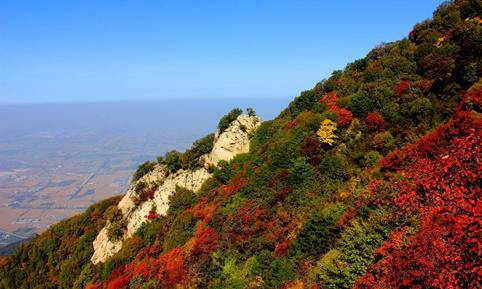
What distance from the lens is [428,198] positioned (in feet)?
47.4

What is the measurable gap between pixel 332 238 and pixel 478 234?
715 cm

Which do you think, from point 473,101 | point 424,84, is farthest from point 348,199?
point 424,84

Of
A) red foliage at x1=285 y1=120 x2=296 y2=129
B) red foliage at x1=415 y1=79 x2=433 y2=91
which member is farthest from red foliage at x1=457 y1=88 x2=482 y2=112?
red foliage at x1=285 y1=120 x2=296 y2=129

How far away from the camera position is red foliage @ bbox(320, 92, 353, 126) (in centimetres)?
2722

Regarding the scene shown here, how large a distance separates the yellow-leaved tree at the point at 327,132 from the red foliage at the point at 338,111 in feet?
2.12

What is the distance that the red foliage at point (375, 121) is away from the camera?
81.6 ft

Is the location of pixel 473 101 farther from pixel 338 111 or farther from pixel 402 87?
pixel 338 111

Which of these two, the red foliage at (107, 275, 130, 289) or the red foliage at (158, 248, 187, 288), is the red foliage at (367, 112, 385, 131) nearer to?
the red foliage at (158, 248, 187, 288)

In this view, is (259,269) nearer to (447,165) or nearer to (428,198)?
(428,198)

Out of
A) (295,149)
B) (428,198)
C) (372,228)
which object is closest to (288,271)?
(372,228)

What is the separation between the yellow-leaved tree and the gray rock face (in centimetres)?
1124

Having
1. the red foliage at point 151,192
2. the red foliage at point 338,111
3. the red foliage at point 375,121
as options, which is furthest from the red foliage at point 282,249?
the red foliage at point 151,192

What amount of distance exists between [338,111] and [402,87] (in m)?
4.89

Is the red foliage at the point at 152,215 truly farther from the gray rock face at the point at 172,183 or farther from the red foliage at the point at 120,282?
the red foliage at the point at 120,282
